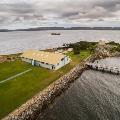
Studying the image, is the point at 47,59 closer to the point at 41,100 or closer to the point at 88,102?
the point at 41,100

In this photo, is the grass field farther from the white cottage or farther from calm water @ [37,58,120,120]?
calm water @ [37,58,120,120]

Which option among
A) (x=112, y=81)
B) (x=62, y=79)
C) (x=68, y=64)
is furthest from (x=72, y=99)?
(x=68, y=64)

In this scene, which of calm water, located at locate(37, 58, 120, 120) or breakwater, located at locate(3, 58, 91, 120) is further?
calm water, located at locate(37, 58, 120, 120)

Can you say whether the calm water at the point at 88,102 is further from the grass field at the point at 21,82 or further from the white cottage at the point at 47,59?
the white cottage at the point at 47,59

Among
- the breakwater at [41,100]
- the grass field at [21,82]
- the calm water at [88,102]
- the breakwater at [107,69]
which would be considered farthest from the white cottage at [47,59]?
the breakwater at [107,69]

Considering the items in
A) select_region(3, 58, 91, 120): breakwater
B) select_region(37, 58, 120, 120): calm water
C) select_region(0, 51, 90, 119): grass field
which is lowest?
select_region(37, 58, 120, 120): calm water

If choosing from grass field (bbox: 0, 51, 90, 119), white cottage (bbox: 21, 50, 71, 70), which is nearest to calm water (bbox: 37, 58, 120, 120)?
grass field (bbox: 0, 51, 90, 119)

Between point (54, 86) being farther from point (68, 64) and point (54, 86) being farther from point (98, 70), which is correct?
point (98, 70)

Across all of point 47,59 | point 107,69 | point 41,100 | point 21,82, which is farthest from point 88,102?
point 107,69
